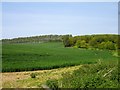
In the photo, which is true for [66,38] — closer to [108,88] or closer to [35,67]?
[35,67]

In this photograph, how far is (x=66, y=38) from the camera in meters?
54.6

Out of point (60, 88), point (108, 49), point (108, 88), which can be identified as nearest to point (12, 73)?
point (60, 88)

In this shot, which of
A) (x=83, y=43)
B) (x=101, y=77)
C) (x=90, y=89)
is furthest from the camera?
(x=83, y=43)

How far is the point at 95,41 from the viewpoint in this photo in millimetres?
48719

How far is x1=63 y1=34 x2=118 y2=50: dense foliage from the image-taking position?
44.8 m

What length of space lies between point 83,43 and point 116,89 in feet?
142

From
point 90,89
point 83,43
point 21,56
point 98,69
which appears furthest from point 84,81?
point 83,43

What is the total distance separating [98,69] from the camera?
12539mm

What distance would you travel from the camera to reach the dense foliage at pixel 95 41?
147 ft

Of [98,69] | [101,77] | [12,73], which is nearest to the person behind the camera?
[101,77]

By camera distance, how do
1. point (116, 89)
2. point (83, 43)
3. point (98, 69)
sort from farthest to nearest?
point (83, 43) → point (98, 69) → point (116, 89)

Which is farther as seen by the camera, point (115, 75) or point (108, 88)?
point (115, 75)

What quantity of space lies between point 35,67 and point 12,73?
7.28ft

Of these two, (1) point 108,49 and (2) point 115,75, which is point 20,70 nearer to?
(2) point 115,75
